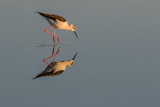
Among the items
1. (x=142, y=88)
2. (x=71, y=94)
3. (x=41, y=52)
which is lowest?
(x=142, y=88)

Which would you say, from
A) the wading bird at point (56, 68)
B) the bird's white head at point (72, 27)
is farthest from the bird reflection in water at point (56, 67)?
the bird's white head at point (72, 27)

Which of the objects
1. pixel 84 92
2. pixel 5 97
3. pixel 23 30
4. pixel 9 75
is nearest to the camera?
pixel 5 97

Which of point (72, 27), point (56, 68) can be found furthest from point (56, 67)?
point (72, 27)

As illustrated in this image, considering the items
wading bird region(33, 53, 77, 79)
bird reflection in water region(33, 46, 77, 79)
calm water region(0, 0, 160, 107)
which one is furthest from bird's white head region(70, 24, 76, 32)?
wading bird region(33, 53, 77, 79)

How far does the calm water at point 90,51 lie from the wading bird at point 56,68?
0.52 ft

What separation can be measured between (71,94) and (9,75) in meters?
1.63

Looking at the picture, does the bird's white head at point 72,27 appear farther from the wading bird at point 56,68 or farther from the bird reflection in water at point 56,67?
the wading bird at point 56,68

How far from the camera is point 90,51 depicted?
36.3 ft

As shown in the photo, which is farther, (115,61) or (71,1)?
(71,1)

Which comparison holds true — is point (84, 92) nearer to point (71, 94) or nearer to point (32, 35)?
point (71, 94)

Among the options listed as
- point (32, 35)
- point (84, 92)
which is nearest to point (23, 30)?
point (32, 35)

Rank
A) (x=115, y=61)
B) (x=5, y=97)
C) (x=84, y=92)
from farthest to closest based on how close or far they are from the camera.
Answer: (x=115, y=61) < (x=84, y=92) < (x=5, y=97)

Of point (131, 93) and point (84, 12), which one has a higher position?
point (84, 12)

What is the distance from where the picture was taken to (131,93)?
8172 millimetres
